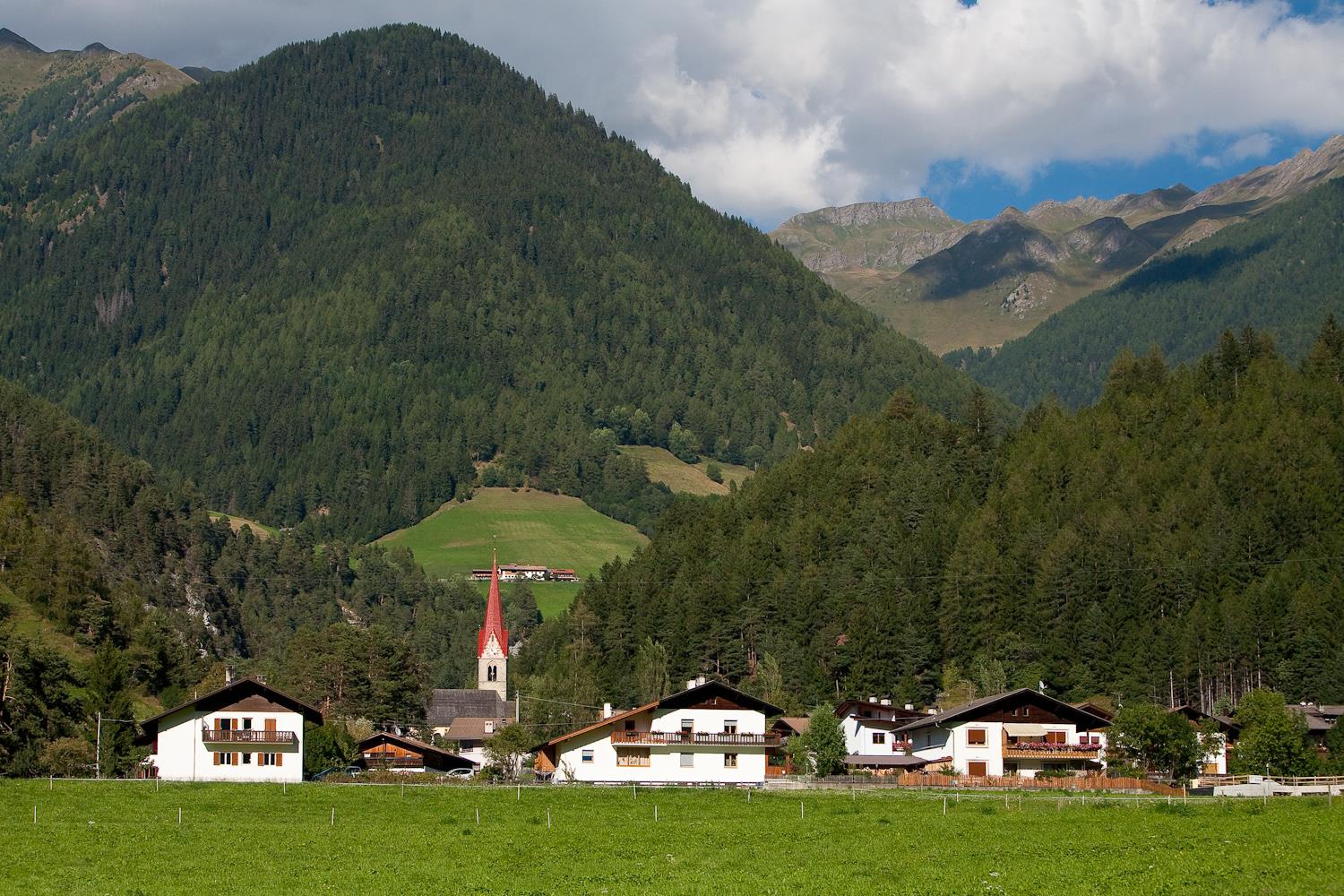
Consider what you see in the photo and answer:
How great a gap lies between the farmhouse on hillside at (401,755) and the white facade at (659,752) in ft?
45.8

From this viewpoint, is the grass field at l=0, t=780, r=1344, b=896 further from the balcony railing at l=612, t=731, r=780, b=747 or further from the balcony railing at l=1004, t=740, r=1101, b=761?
the balcony railing at l=1004, t=740, r=1101, b=761

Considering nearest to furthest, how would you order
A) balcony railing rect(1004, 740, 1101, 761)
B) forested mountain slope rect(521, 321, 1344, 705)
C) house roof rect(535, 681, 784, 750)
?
house roof rect(535, 681, 784, 750)
balcony railing rect(1004, 740, 1101, 761)
forested mountain slope rect(521, 321, 1344, 705)

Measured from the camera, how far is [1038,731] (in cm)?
10538

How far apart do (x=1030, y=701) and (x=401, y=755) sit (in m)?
37.8

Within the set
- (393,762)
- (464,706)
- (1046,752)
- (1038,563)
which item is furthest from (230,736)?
(464,706)

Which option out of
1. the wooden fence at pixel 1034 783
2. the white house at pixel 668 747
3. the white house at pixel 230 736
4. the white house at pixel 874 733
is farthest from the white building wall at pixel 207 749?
the white house at pixel 874 733

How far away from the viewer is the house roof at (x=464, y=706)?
187375 millimetres

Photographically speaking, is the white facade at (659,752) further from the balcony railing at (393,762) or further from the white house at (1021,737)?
the balcony railing at (393,762)

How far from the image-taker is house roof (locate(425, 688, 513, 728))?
187 meters

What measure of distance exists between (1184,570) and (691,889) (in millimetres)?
109037

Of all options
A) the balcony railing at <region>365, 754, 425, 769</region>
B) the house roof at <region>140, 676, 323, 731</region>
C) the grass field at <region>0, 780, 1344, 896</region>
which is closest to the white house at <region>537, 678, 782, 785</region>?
the balcony railing at <region>365, 754, 425, 769</region>

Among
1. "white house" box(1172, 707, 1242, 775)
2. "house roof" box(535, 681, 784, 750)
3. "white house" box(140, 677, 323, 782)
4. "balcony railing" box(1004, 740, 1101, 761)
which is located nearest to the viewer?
"white house" box(140, 677, 323, 782)

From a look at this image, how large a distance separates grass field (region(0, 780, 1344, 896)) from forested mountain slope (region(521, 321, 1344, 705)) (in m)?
70.4

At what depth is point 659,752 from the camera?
324 ft
